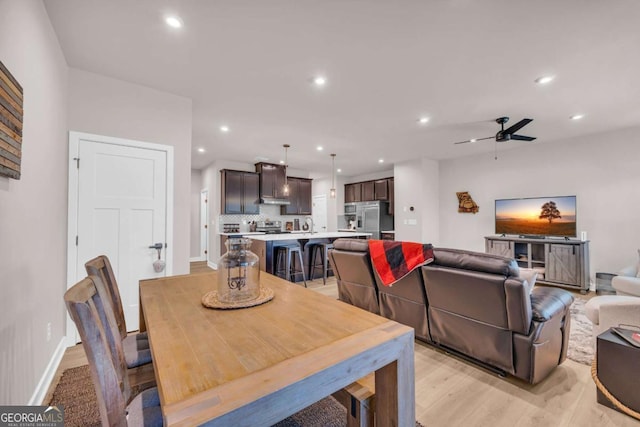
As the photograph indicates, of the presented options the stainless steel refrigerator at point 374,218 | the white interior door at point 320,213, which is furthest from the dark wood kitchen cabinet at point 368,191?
the white interior door at point 320,213

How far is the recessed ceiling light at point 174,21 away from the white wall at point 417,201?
18.6 feet

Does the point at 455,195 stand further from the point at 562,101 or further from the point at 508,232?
the point at 562,101

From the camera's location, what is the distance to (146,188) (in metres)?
3.02

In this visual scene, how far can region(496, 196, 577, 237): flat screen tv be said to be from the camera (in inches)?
192

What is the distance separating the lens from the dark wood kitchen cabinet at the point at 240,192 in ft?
21.1

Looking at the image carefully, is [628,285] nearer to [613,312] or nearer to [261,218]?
[613,312]

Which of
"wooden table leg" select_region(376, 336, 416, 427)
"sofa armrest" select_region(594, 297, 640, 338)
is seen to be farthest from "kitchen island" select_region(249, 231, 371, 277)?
"sofa armrest" select_region(594, 297, 640, 338)

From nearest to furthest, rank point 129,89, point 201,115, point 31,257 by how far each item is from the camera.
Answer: point 31,257 < point 129,89 < point 201,115

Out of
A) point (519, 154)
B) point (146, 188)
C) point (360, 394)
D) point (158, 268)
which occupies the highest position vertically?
point (519, 154)

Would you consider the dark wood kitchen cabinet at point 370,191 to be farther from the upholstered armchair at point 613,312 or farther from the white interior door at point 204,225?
the upholstered armchair at point 613,312

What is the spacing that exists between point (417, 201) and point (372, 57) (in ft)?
15.1

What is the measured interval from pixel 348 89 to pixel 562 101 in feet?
8.96

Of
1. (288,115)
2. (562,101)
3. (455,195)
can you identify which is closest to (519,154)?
(455,195)

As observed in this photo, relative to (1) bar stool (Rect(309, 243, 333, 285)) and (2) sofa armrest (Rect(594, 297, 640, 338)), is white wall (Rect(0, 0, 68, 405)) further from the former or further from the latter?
(2) sofa armrest (Rect(594, 297, 640, 338))
